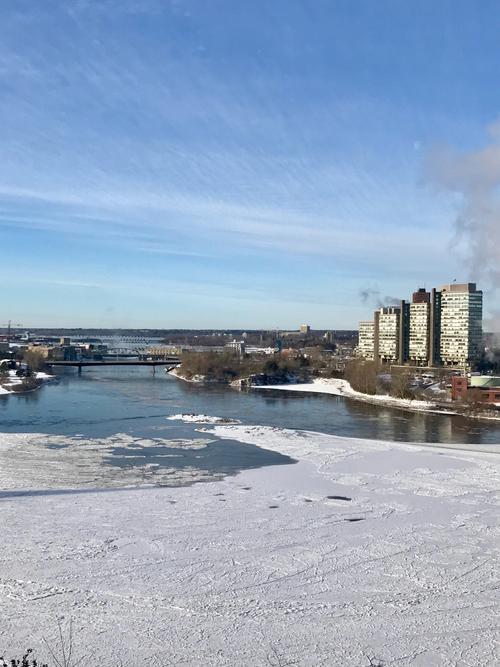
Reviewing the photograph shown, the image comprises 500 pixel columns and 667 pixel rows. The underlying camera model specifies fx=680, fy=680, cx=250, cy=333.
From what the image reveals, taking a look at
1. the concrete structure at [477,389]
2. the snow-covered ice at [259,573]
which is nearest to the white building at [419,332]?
the concrete structure at [477,389]

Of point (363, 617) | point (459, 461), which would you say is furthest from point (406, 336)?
point (363, 617)

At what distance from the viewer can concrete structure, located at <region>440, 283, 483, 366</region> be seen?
69.1ft

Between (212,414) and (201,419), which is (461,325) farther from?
(201,419)

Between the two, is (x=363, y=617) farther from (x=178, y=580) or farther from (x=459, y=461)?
(x=459, y=461)

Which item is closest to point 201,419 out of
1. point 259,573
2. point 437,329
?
point 259,573

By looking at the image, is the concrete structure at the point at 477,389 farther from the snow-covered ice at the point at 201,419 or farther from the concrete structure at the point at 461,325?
the concrete structure at the point at 461,325

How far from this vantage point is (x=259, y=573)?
3.22m

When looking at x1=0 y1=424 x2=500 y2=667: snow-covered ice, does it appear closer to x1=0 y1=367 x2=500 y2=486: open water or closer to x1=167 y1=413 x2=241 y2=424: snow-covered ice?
x1=0 y1=367 x2=500 y2=486: open water

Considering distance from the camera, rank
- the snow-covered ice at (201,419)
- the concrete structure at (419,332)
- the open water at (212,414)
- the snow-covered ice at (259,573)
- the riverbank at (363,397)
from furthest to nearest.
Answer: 1. the concrete structure at (419,332)
2. the riverbank at (363,397)
3. the snow-covered ice at (201,419)
4. the open water at (212,414)
5. the snow-covered ice at (259,573)

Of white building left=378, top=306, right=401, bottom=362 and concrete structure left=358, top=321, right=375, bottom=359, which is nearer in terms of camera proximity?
white building left=378, top=306, right=401, bottom=362

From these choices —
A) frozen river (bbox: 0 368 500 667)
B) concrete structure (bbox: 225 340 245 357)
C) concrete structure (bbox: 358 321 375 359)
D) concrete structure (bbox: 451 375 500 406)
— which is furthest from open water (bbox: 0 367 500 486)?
concrete structure (bbox: 225 340 245 357)

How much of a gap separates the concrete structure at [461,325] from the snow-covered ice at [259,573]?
54.0ft

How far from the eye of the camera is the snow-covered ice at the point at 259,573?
2504 millimetres

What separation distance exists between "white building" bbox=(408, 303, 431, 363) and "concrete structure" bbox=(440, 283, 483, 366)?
463 mm
